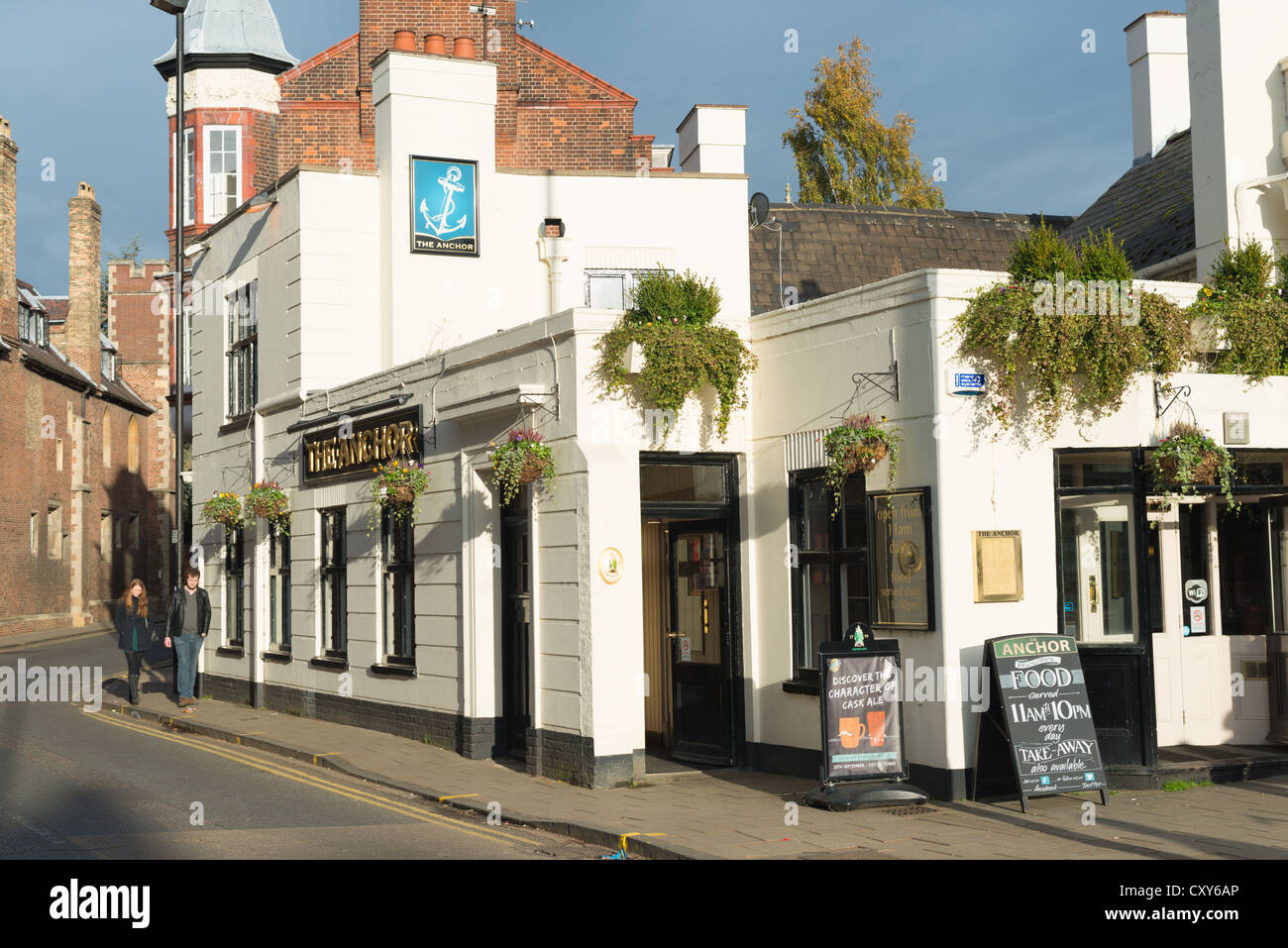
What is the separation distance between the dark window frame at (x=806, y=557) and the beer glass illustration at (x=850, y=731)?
1.28 metres

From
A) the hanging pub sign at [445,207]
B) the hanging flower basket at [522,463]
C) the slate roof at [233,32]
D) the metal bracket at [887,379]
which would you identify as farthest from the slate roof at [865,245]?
the slate roof at [233,32]

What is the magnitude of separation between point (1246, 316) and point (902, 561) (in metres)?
3.79

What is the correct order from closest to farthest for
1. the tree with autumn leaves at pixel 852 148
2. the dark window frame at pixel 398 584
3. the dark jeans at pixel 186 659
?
the dark window frame at pixel 398 584 < the dark jeans at pixel 186 659 < the tree with autumn leaves at pixel 852 148

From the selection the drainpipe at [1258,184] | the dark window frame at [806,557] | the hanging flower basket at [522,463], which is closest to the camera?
the dark window frame at [806,557]

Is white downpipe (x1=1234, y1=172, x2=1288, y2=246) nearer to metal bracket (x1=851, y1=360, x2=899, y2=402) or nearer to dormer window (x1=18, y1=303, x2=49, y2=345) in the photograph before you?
metal bracket (x1=851, y1=360, x2=899, y2=402)

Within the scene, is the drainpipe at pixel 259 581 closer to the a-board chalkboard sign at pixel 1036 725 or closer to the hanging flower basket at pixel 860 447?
the hanging flower basket at pixel 860 447

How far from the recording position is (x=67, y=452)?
4500cm

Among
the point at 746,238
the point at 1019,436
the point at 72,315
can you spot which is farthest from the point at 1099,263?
the point at 72,315

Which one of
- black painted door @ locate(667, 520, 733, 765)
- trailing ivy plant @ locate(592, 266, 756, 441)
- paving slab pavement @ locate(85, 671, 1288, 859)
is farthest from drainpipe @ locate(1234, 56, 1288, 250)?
black painted door @ locate(667, 520, 733, 765)

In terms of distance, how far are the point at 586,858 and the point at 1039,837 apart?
3188mm

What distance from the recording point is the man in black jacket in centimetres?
1958

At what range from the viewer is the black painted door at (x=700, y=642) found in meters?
13.2

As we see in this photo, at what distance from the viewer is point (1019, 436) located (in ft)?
36.6

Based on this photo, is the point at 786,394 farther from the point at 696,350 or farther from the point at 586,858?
the point at 586,858
